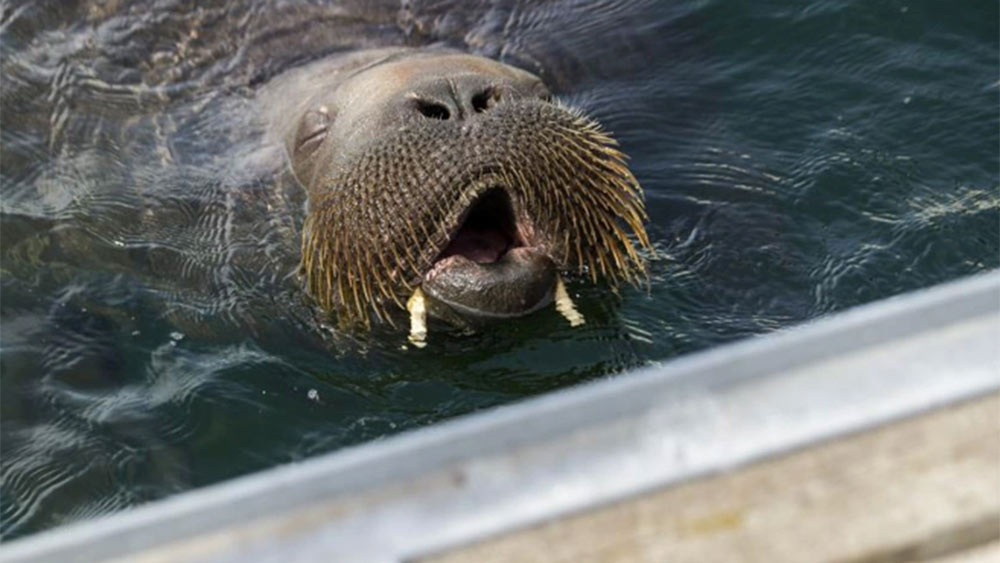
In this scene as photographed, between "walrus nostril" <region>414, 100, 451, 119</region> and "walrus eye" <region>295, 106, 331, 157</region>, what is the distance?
28.8 inches

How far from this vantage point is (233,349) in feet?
20.1

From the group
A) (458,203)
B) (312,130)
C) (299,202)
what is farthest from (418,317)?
(312,130)

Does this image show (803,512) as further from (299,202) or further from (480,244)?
(299,202)

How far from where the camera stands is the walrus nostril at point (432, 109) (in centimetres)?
566

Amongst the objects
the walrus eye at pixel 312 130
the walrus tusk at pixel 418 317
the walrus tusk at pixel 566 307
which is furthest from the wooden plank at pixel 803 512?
the walrus eye at pixel 312 130

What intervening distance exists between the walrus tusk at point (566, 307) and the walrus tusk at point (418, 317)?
51cm

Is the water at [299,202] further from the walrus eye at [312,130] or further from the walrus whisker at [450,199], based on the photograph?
the walrus whisker at [450,199]

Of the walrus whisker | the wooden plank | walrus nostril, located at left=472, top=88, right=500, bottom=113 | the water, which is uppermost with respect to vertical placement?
the wooden plank

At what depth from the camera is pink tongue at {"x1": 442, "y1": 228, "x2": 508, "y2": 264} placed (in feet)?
19.3

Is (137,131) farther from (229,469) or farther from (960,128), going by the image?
(960,128)

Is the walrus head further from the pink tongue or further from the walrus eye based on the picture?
the walrus eye

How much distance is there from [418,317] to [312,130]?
1.03 meters

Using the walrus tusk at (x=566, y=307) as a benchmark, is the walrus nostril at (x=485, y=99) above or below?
above

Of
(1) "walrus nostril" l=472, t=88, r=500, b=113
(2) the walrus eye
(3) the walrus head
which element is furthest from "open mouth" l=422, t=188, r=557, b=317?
(2) the walrus eye
